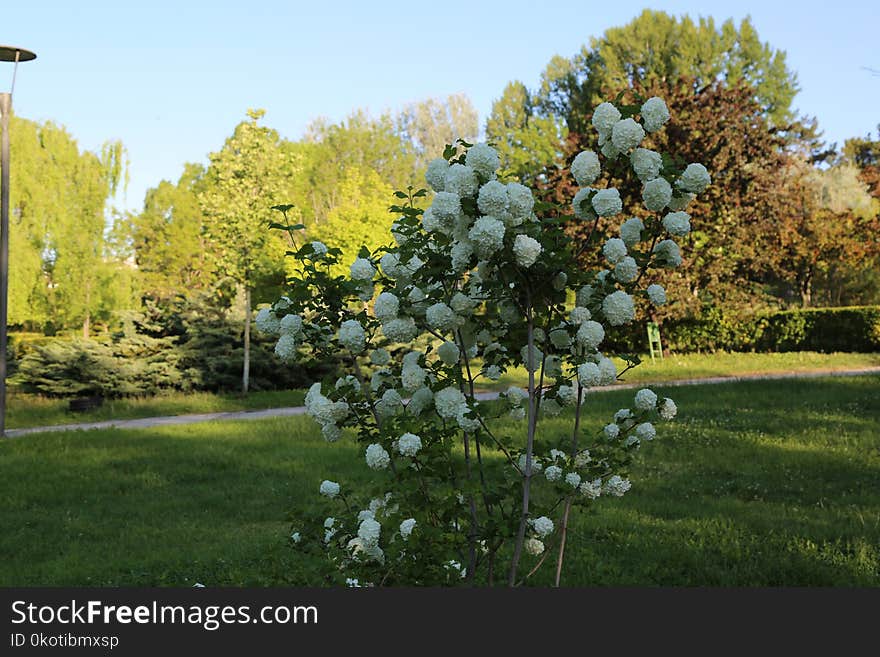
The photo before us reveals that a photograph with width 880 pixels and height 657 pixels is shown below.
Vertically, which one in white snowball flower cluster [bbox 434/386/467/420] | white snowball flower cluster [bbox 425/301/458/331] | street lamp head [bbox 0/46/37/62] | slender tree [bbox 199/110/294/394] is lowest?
white snowball flower cluster [bbox 434/386/467/420]

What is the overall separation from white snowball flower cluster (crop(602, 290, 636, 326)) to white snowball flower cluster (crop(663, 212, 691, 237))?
1.05 ft

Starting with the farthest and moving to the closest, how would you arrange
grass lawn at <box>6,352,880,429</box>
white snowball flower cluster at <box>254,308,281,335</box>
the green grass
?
grass lawn at <box>6,352,880,429</box> → the green grass → white snowball flower cluster at <box>254,308,281,335</box>

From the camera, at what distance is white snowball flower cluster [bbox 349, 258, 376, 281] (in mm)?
3123

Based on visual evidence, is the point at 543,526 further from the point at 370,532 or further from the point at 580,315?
the point at 580,315

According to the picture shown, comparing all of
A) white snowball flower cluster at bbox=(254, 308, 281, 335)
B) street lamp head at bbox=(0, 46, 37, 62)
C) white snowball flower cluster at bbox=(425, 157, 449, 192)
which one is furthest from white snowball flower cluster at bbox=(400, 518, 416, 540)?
street lamp head at bbox=(0, 46, 37, 62)

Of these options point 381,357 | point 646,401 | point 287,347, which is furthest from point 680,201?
point 287,347

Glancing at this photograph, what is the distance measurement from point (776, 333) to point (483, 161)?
21.5 meters

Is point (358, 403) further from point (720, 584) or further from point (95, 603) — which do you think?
point (720, 584)

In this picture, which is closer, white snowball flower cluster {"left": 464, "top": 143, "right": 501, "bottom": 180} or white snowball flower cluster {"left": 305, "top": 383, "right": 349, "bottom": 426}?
white snowball flower cluster {"left": 464, "top": 143, "right": 501, "bottom": 180}

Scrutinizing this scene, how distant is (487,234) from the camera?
8.27 ft

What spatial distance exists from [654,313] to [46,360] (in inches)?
552

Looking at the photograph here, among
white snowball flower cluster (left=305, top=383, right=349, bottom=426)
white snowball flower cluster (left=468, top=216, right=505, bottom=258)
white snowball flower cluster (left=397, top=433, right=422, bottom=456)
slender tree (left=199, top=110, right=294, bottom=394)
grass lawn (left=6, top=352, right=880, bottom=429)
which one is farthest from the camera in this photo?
slender tree (left=199, top=110, right=294, bottom=394)

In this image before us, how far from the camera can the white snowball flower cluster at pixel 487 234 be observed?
2518 millimetres

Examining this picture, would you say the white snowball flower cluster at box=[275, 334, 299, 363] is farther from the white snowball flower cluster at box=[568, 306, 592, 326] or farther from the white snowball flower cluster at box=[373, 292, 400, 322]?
the white snowball flower cluster at box=[568, 306, 592, 326]
